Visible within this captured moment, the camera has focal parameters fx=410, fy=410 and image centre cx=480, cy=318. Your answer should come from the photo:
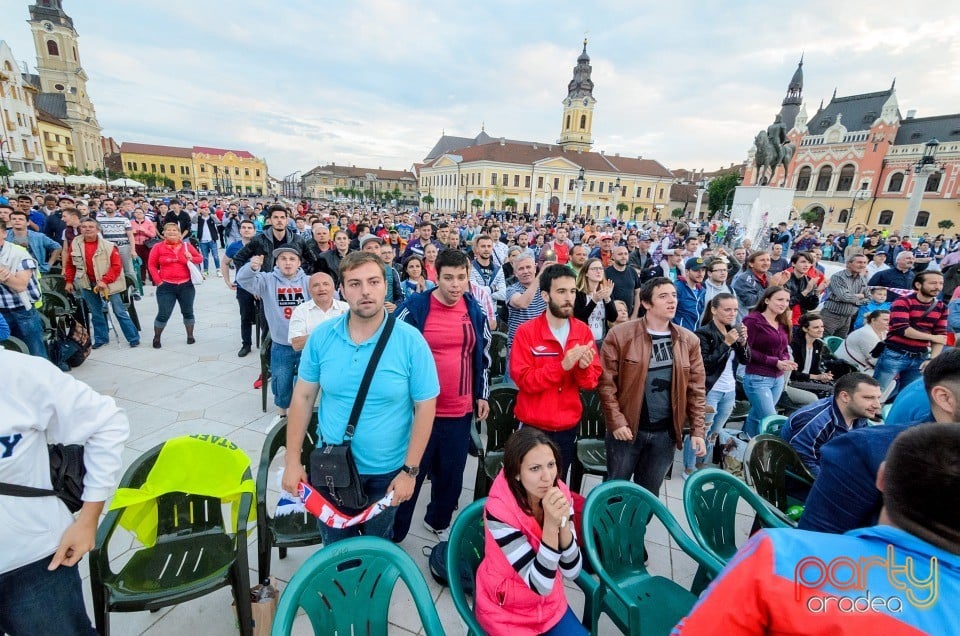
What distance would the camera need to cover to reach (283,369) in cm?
416

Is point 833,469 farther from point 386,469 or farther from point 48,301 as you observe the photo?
point 48,301

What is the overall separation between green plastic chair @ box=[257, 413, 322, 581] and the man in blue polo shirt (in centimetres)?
29

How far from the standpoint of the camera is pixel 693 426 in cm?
288

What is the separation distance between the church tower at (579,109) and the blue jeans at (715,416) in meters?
79.4

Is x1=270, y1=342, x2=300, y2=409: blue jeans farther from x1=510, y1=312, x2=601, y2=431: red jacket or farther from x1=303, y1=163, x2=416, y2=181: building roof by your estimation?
x1=303, y1=163, x2=416, y2=181: building roof

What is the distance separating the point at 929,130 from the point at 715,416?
7179cm

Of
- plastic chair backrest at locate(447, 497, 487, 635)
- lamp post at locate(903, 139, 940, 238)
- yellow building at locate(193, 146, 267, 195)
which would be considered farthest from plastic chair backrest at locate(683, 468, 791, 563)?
yellow building at locate(193, 146, 267, 195)

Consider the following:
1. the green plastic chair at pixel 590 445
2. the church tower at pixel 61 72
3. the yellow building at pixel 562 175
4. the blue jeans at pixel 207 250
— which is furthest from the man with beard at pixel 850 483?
the church tower at pixel 61 72

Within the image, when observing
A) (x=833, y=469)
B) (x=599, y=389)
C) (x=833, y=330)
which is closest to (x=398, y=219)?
(x=833, y=330)

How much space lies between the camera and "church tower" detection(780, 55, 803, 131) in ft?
181

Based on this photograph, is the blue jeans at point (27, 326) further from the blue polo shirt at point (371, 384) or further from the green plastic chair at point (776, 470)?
the green plastic chair at point (776, 470)

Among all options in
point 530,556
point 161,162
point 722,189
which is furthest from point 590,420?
point 161,162

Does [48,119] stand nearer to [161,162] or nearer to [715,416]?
[161,162]

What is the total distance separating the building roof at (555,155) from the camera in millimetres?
67312
